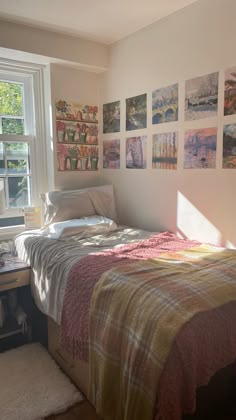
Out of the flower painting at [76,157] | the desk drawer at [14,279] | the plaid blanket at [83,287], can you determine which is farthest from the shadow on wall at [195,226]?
the desk drawer at [14,279]

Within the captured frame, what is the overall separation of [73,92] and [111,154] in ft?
2.22

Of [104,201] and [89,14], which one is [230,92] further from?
[104,201]

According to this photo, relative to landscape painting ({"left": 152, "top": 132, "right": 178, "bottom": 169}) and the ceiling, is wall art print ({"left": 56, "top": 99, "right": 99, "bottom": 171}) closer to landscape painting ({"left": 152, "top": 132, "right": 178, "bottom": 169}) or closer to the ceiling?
the ceiling

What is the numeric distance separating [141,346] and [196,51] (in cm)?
194

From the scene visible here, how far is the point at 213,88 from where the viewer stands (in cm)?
206

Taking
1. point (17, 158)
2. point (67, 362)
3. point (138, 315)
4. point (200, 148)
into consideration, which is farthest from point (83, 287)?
point (17, 158)

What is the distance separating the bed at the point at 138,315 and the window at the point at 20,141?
74 centimetres

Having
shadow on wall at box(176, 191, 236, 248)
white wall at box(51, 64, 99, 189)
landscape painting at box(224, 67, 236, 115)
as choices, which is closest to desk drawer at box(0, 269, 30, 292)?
white wall at box(51, 64, 99, 189)

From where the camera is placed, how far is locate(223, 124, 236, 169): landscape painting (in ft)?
6.51

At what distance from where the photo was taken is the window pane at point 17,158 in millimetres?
2752

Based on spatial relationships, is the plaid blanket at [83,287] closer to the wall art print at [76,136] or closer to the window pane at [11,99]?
the wall art print at [76,136]

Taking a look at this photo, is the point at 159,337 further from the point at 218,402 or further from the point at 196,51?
the point at 196,51

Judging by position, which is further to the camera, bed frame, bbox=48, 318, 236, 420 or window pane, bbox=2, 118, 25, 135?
window pane, bbox=2, 118, 25, 135

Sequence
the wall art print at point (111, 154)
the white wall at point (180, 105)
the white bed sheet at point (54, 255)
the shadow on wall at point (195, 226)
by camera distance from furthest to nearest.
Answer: the wall art print at point (111, 154), the shadow on wall at point (195, 226), the white wall at point (180, 105), the white bed sheet at point (54, 255)
